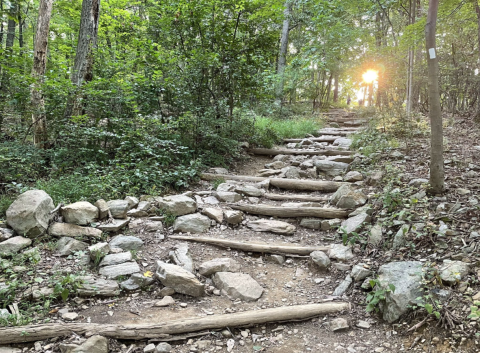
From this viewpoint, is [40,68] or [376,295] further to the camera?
[40,68]

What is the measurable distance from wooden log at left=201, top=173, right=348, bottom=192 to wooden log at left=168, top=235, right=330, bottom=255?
7.45ft

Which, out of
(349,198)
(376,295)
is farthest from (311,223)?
(376,295)

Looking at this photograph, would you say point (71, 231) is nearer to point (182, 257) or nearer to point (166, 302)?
point (182, 257)

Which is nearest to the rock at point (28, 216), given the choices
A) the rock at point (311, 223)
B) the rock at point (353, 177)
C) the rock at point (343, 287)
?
the rock at point (343, 287)

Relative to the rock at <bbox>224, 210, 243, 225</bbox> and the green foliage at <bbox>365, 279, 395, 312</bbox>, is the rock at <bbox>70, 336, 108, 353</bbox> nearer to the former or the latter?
the green foliage at <bbox>365, 279, 395, 312</bbox>

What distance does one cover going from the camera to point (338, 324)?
278 centimetres

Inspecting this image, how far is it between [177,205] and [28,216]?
1.99 metres

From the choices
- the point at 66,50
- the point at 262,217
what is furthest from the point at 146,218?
the point at 66,50

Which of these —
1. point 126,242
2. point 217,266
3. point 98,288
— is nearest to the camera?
point 98,288

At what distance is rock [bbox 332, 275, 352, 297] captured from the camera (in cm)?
324

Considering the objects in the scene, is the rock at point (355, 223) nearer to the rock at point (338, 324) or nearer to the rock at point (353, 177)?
the rock at point (338, 324)

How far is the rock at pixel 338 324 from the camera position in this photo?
108 inches

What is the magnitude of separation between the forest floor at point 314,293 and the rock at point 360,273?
7cm

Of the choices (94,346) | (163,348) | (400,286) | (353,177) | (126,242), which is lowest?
(163,348)
